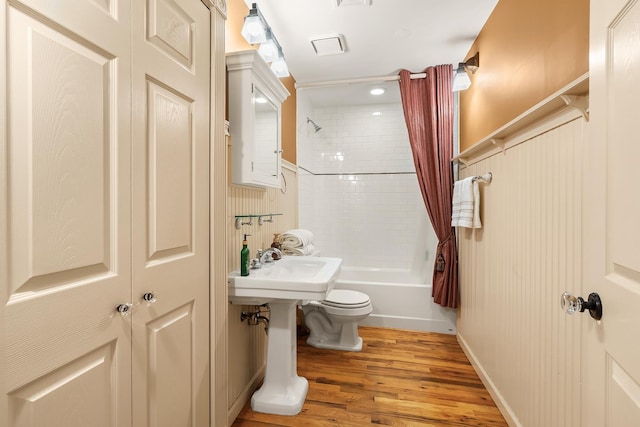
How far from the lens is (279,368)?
1.88 m

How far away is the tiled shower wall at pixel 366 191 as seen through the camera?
3.76 metres

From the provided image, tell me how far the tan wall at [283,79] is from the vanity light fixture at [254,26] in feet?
0.54

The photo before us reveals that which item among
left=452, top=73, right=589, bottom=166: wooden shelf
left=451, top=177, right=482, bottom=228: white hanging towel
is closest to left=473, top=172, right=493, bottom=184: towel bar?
left=451, top=177, right=482, bottom=228: white hanging towel

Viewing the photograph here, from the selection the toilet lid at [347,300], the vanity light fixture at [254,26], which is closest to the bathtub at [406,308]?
the toilet lid at [347,300]

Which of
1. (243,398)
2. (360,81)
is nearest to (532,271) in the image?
(243,398)

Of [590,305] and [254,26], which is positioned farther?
[254,26]

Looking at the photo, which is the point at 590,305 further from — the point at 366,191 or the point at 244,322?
the point at 366,191

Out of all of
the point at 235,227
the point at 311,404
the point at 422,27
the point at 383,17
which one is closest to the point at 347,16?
the point at 383,17

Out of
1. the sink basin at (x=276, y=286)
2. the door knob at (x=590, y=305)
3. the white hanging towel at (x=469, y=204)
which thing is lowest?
the sink basin at (x=276, y=286)

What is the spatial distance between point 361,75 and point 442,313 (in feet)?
7.94

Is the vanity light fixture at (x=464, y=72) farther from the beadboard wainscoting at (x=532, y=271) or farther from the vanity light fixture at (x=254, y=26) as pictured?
the vanity light fixture at (x=254, y=26)

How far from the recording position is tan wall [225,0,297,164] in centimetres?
184

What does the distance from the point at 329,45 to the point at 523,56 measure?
1.35m

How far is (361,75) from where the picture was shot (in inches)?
118
